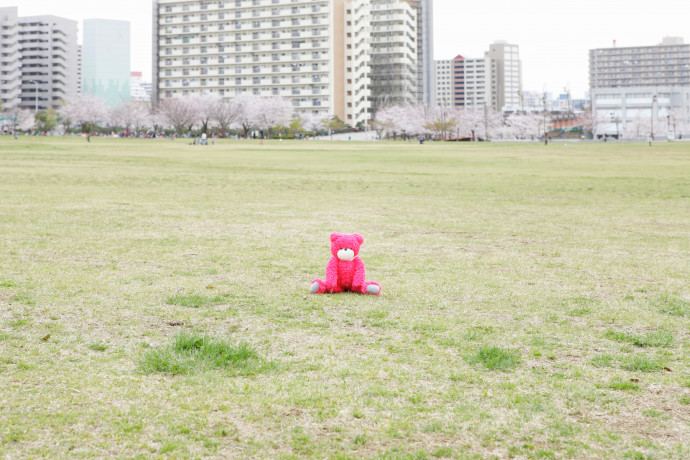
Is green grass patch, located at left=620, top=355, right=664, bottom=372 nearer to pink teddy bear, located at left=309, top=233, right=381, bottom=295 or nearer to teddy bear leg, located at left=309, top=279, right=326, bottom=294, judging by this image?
pink teddy bear, located at left=309, top=233, right=381, bottom=295

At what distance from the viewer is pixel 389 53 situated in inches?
6452

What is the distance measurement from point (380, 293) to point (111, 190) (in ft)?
51.7

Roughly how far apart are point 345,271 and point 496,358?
2.70 m

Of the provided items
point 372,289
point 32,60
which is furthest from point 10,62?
point 372,289

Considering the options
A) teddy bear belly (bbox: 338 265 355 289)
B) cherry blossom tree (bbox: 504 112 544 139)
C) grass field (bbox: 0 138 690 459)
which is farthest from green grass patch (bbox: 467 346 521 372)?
cherry blossom tree (bbox: 504 112 544 139)

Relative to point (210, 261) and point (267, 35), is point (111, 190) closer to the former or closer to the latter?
point (210, 261)

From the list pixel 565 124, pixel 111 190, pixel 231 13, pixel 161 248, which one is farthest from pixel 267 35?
pixel 161 248

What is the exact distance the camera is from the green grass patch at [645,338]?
219 inches

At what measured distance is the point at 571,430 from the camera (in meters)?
3.86

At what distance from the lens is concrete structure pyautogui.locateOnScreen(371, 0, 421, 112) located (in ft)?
529

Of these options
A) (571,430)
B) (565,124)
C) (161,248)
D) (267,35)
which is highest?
(267,35)

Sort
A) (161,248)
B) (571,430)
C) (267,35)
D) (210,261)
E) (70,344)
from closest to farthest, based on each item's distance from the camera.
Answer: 1. (571,430)
2. (70,344)
3. (210,261)
4. (161,248)
5. (267,35)

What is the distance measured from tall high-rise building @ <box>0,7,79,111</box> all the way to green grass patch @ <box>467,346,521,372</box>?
194 metres

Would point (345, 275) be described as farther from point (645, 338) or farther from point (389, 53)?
point (389, 53)
